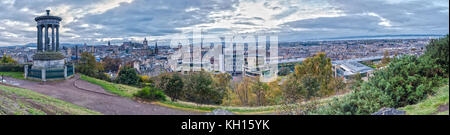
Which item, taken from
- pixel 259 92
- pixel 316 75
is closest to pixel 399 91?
pixel 316 75

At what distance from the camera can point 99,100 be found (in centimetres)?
552

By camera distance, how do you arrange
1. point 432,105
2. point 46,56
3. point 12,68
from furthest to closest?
point 12,68 → point 46,56 → point 432,105

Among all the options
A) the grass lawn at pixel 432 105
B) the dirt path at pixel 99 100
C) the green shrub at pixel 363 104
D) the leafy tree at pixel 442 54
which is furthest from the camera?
the dirt path at pixel 99 100

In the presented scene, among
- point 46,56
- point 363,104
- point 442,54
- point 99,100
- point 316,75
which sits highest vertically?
point 46,56

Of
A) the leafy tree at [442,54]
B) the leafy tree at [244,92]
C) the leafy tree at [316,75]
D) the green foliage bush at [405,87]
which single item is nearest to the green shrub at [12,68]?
the leafy tree at [244,92]

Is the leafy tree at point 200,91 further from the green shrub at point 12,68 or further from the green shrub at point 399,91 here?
the green shrub at point 12,68

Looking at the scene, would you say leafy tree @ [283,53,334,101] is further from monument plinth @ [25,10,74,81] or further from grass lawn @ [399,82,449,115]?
monument plinth @ [25,10,74,81]

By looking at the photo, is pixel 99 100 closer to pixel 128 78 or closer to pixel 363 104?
pixel 128 78

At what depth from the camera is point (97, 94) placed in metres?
5.97

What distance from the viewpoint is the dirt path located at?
16.8ft

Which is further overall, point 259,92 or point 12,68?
point 12,68

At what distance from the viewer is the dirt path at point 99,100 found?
5125mm

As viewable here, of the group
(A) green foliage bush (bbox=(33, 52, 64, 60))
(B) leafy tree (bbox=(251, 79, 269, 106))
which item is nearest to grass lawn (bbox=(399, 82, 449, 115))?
(B) leafy tree (bbox=(251, 79, 269, 106))
